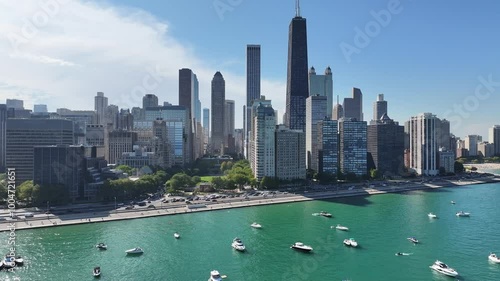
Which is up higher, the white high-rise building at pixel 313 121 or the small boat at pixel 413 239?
the white high-rise building at pixel 313 121

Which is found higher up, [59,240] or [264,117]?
[264,117]

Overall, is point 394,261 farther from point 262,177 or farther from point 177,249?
point 262,177

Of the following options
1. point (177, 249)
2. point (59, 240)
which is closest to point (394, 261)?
point (177, 249)

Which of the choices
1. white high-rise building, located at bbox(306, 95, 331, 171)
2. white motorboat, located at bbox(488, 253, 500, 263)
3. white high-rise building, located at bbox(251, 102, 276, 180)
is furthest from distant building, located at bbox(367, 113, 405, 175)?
white motorboat, located at bbox(488, 253, 500, 263)

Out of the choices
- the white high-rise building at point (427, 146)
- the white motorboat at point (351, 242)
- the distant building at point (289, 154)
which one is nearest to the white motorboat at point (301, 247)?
the white motorboat at point (351, 242)

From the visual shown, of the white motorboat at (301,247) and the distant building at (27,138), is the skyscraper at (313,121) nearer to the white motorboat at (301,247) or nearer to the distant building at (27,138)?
the distant building at (27,138)

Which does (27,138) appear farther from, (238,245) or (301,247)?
(301,247)
